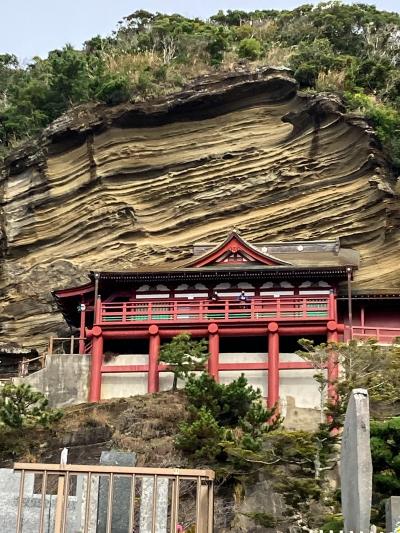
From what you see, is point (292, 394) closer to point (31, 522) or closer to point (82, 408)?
point (82, 408)

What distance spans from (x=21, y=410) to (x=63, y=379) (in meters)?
4.59

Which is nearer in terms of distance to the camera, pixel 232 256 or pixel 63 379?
pixel 63 379

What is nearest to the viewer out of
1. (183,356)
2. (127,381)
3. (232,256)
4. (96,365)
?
(183,356)

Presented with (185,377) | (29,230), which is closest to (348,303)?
(185,377)

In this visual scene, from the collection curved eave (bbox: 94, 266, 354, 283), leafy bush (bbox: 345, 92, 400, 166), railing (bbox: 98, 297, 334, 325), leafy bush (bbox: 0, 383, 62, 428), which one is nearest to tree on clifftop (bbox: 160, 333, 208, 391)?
railing (bbox: 98, 297, 334, 325)

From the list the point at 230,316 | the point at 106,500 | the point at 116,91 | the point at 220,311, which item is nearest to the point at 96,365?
the point at 220,311

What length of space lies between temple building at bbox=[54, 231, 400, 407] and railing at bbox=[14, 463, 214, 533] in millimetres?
15506

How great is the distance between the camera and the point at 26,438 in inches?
977

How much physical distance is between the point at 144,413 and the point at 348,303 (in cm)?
837

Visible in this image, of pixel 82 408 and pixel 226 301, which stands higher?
pixel 226 301

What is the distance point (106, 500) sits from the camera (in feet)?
40.8

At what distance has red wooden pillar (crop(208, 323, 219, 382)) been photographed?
28.8 meters

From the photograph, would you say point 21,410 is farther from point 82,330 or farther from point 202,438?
point 82,330

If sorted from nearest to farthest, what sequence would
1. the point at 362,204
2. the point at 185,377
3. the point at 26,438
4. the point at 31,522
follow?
1. the point at 31,522
2. the point at 26,438
3. the point at 185,377
4. the point at 362,204
